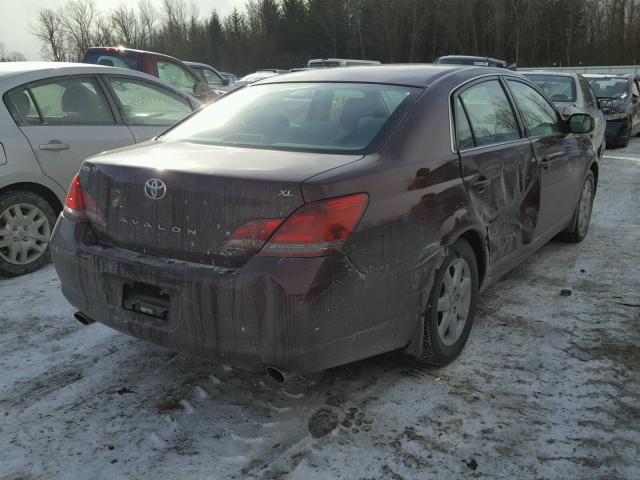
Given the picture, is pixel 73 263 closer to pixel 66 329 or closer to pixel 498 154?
pixel 66 329

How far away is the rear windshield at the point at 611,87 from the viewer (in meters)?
13.9

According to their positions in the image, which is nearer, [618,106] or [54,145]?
[54,145]

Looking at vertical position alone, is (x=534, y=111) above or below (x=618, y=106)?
above

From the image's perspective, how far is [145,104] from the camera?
5.87 meters

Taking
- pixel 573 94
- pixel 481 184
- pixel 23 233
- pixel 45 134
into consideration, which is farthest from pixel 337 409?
pixel 573 94

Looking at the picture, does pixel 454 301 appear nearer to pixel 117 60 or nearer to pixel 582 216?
pixel 582 216

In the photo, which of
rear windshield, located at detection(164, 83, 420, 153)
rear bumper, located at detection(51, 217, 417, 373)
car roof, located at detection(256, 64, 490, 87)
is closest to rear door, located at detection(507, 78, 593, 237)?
car roof, located at detection(256, 64, 490, 87)

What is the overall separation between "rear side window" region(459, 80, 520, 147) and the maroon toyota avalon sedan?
0.7 inches

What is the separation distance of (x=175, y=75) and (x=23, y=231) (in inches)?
267

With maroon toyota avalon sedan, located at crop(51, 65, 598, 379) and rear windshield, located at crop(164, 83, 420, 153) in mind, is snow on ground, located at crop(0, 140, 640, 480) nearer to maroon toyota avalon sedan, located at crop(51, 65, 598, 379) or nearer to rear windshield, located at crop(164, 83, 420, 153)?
maroon toyota avalon sedan, located at crop(51, 65, 598, 379)

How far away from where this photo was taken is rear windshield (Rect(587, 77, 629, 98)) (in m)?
13.9

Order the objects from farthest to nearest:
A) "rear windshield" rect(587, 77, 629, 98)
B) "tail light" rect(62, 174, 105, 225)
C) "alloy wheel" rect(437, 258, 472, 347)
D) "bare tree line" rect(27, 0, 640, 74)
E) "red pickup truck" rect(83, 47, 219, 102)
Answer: "bare tree line" rect(27, 0, 640, 74) < "rear windshield" rect(587, 77, 629, 98) < "red pickup truck" rect(83, 47, 219, 102) < "alloy wheel" rect(437, 258, 472, 347) < "tail light" rect(62, 174, 105, 225)

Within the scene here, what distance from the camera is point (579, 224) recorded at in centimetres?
567

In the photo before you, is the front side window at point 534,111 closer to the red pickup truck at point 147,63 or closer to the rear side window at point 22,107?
the rear side window at point 22,107
